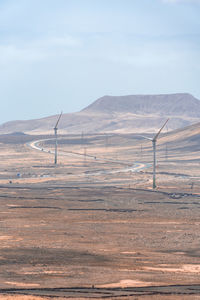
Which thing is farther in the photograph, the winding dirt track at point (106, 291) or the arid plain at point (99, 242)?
the arid plain at point (99, 242)

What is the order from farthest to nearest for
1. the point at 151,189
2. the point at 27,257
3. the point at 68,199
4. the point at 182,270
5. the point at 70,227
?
the point at 151,189 < the point at 68,199 < the point at 70,227 < the point at 27,257 < the point at 182,270

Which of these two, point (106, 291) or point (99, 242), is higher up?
point (106, 291)

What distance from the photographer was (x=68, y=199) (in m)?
82.1

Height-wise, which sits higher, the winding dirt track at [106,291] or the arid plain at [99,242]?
the winding dirt track at [106,291]

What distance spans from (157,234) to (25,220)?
669 inches

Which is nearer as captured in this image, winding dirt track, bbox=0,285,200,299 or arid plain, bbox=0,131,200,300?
winding dirt track, bbox=0,285,200,299

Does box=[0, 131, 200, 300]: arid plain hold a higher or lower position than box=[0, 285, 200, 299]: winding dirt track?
lower

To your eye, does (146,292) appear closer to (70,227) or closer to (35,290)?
(35,290)

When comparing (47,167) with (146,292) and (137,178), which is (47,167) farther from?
(146,292)

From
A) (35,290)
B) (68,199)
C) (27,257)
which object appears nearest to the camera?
(35,290)

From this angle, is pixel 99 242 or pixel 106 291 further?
pixel 99 242

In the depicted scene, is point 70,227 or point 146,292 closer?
point 146,292

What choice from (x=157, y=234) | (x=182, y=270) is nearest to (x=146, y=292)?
(x=182, y=270)

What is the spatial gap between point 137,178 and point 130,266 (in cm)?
8966
